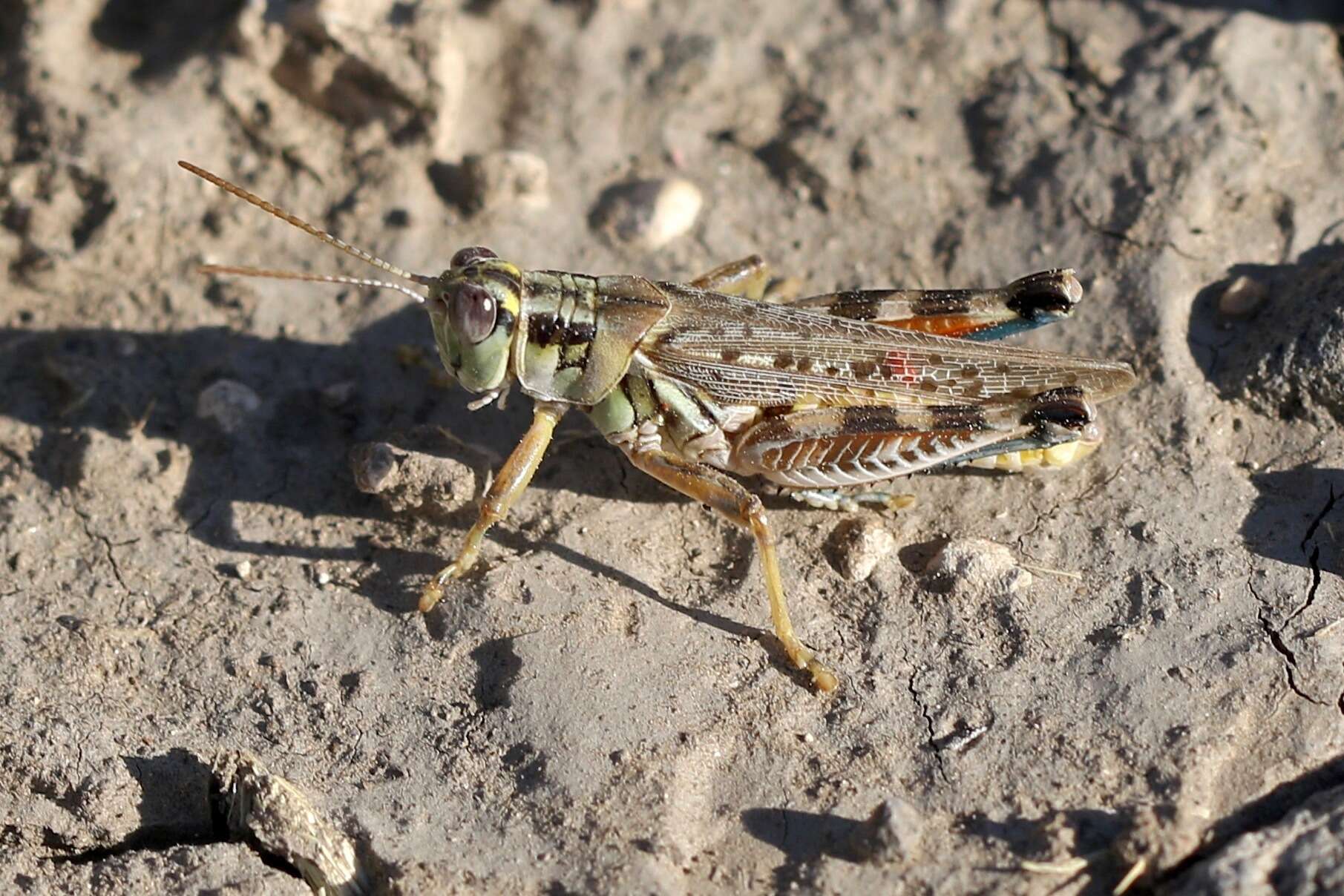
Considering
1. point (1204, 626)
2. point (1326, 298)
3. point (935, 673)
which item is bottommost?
point (935, 673)

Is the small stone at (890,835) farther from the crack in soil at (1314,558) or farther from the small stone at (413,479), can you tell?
the small stone at (413,479)

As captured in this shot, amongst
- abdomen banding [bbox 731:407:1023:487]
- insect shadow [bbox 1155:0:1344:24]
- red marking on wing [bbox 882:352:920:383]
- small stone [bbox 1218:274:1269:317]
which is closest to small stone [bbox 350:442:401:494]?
abdomen banding [bbox 731:407:1023:487]

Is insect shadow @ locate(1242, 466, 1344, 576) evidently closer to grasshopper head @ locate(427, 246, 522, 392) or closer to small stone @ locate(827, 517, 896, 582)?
small stone @ locate(827, 517, 896, 582)

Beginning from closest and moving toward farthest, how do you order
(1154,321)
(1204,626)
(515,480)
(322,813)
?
(322,813) < (1204,626) < (515,480) < (1154,321)

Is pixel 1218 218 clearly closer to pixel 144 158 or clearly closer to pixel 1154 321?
pixel 1154 321

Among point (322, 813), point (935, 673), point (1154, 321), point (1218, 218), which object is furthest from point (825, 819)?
point (1218, 218)

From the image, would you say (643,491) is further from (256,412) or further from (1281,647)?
(1281,647)

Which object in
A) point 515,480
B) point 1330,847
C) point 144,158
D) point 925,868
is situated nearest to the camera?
point 1330,847
